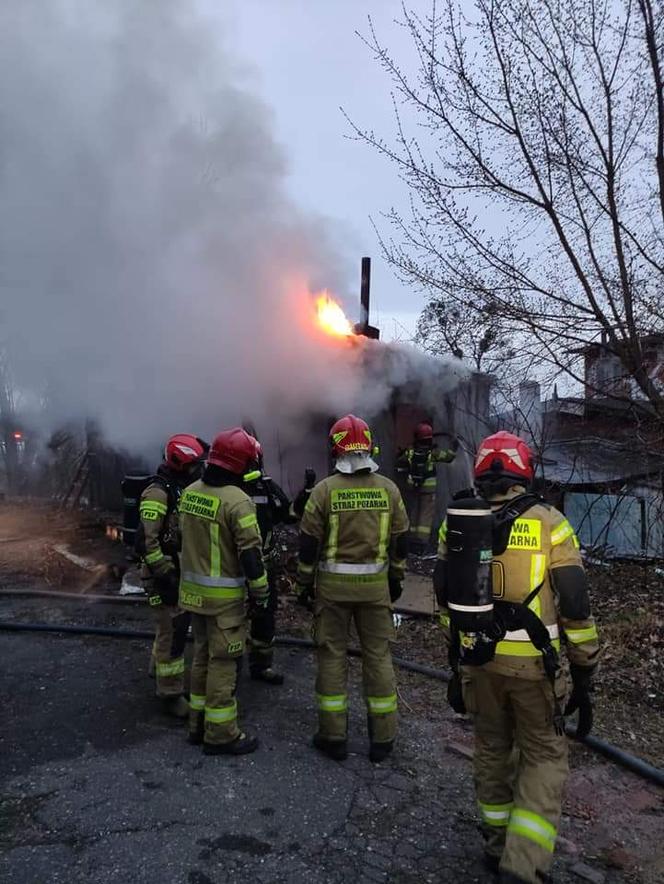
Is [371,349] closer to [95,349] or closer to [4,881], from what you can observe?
[95,349]

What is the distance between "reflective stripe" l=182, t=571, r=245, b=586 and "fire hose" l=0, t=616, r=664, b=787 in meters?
1.94

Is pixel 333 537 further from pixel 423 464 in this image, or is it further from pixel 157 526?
pixel 423 464

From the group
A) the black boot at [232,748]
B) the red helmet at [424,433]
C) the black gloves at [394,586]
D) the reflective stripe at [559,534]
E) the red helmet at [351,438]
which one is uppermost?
the red helmet at [424,433]

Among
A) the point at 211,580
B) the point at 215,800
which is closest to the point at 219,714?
the point at 215,800

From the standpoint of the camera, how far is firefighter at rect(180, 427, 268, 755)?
359 cm

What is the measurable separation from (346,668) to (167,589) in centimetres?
133

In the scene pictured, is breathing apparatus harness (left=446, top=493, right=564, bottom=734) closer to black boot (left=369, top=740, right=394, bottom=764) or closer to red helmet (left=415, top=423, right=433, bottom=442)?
black boot (left=369, top=740, right=394, bottom=764)

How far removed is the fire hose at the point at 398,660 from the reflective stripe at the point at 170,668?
1.49 m

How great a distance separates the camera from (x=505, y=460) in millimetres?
2736

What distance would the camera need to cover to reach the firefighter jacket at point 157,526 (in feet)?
13.4

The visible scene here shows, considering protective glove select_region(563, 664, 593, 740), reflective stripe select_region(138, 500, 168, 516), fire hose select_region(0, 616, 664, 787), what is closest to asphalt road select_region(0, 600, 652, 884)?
fire hose select_region(0, 616, 664, 787)

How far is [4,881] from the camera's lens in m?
2.48

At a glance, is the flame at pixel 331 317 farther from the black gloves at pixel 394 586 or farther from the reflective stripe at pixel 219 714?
the reflective stripe at pixel 219 714

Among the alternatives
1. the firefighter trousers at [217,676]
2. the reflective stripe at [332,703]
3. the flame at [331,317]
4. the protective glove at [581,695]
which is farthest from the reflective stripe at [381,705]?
the flame at [331,317]
